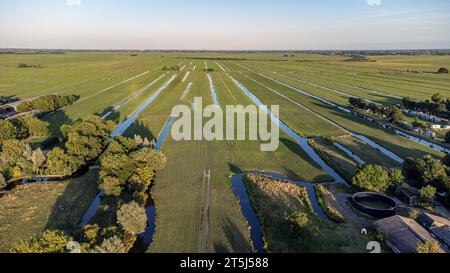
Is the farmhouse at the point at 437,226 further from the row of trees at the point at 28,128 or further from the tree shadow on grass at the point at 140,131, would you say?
the row of trees at the point at 28,128

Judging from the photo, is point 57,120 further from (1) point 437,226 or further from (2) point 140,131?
(1) point 437,226

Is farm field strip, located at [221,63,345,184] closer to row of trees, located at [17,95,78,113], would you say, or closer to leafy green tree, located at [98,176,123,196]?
leafy green tree, located at [98,176,123,196]

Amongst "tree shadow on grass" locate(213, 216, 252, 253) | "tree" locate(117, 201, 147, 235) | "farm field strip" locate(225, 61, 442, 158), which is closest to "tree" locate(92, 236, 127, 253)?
"tree" locate(117, 201, 147, 235)

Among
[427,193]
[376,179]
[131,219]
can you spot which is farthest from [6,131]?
[427,193]

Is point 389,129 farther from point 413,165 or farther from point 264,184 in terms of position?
point 264,184

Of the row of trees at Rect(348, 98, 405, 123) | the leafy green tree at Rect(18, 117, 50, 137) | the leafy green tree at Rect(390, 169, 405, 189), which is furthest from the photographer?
the row of trees at Rect(348, 98, 405, 123)

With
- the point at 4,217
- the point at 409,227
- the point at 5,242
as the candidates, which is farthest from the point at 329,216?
the point at 4,217
